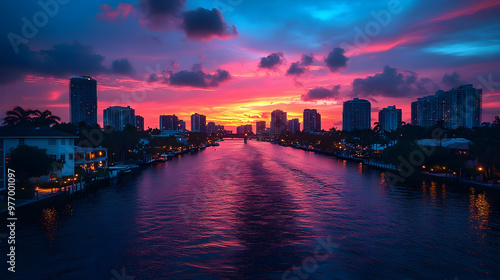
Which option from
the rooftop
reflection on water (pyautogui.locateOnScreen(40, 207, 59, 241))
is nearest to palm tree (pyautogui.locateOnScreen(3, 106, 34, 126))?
the rooftop

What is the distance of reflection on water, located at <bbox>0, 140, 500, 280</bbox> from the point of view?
1966 centimetres

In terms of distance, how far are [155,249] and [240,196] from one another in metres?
20.8

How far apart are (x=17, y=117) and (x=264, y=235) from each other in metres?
77.7

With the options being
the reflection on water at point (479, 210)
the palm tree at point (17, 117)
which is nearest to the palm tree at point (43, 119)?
the palm tree at point (17, 117)

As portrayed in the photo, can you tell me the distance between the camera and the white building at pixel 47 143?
39.0 meters

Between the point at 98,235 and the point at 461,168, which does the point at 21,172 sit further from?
the point at 461,168

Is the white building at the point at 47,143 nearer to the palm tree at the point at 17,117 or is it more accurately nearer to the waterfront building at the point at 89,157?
the waterfront building at the point at 89,157

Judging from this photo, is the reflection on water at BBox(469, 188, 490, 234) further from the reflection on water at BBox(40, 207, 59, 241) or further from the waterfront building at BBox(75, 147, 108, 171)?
the waterfront building at BBox(75, 147, 108, 171)

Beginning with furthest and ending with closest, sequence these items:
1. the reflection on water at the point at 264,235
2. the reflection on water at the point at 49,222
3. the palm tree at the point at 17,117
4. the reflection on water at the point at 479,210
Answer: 1. the palm tree at the point at 17,117
2. the reflection on water at the point at 479,210
3. the reflection on water at the point at 49,222
4. the reflection on water at the point at 264,235

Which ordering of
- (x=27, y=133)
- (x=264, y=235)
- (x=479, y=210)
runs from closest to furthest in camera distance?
(x=264, y=235) < (x=479, y=210) < (x=27, y=133)

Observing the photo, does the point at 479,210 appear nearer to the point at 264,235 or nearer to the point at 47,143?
the point at 264,235

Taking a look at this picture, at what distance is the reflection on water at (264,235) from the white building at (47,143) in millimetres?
6412

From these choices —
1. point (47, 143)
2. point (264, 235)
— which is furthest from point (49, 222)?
point (264, 235)

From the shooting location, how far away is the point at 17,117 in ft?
241
